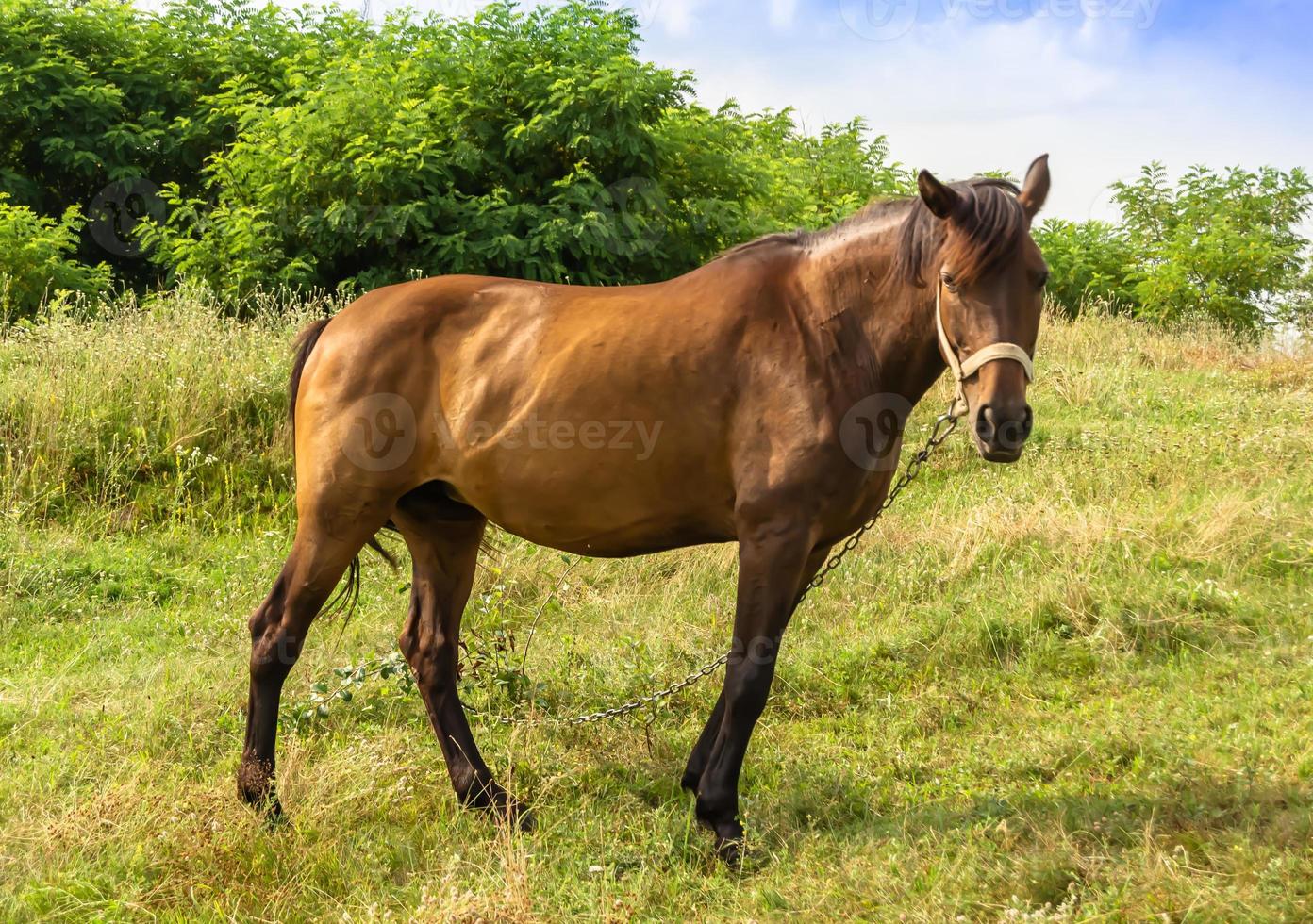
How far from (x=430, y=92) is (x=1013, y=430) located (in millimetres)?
9743

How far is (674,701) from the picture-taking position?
5168 millimetres

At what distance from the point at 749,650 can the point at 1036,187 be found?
6.30 feet

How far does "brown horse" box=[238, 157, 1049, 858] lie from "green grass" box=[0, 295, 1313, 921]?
0.40 meters

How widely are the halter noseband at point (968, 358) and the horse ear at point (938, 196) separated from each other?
209mm

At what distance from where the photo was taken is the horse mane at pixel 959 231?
3.30 m

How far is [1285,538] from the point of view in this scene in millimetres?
5941

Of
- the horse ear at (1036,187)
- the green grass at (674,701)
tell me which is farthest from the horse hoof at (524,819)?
the horse ear at (1036,187)

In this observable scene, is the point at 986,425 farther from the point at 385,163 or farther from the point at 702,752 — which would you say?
the point at 385,163

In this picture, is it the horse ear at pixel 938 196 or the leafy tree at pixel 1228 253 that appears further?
the leafy tree at pixel 1228 253

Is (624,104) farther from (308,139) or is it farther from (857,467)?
(857,467)

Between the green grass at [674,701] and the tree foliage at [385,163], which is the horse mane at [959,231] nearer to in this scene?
the green grass at [674,701]

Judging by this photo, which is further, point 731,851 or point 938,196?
point 731,851

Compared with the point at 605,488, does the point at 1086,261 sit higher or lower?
higher

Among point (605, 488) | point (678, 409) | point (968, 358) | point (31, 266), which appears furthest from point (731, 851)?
point (31, 266)
